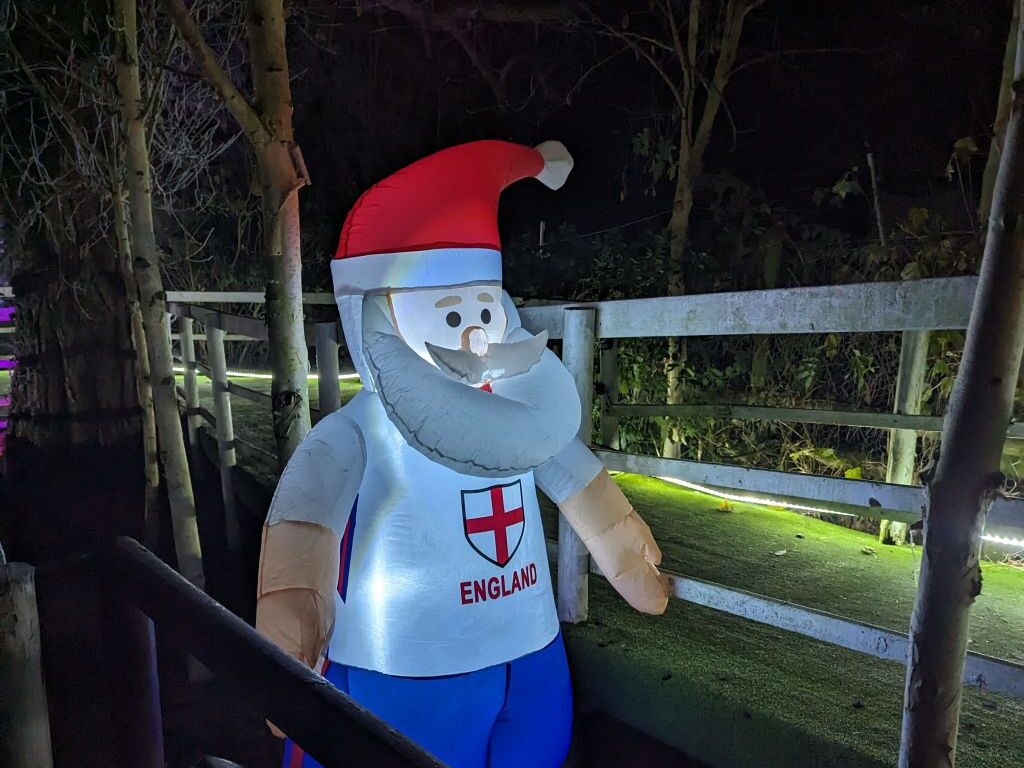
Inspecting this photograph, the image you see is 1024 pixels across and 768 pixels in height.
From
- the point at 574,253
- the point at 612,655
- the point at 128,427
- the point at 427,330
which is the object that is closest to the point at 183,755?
the point at 612,655

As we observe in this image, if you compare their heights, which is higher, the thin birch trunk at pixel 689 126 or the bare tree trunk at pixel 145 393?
the thin birch trunk at pixel 689 126

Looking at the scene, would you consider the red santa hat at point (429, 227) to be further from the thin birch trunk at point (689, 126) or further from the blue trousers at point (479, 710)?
the thin birch trunk at point (689, 126)

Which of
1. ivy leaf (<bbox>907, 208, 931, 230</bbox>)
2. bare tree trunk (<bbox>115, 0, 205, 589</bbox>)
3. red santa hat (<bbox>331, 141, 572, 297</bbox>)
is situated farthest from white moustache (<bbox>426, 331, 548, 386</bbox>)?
ivy leaf (<bbox>907, 208, 931, 230</bbox>)

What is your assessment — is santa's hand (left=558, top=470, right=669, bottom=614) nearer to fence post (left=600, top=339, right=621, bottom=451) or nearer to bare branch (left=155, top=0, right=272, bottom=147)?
→ bare branch (left=155, top=0, right=272, bottom=147)

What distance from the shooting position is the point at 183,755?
299 centimetres

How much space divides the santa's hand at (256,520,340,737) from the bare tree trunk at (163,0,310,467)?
82 centimetres

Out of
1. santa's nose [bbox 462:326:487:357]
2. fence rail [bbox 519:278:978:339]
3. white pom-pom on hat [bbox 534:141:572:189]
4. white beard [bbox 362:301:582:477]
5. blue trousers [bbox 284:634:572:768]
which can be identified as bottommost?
blue trousers [bbox 284:634:572:768]

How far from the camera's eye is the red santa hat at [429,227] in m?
1.82

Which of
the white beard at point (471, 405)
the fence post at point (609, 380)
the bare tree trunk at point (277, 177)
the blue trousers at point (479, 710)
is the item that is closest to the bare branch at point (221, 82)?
the bare tree trunk at point (277, 177)

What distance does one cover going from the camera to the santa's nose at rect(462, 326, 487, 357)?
1.84 metres

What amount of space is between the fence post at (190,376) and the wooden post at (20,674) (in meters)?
4.18

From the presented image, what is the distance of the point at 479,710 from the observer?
5.77 ft

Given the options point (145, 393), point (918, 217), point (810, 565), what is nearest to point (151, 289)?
point (145, 393)

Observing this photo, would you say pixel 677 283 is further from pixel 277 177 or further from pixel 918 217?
pixel 277 177
